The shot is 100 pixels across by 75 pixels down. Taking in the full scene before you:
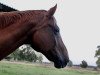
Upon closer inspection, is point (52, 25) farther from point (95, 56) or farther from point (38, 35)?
point (95, 56)

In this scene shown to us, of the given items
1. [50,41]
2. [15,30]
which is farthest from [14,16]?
[50,41]

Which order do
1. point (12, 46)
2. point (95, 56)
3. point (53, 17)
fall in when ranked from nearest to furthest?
point (12, 46) < point (53, 17) < point (95, 56)

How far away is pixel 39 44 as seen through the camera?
201 inches

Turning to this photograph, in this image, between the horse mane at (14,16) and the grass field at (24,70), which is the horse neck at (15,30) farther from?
the grass field at (24,70)

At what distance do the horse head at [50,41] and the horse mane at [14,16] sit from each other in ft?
0.49

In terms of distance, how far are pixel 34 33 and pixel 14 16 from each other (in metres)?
0.34

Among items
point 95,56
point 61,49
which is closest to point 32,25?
point 61,49

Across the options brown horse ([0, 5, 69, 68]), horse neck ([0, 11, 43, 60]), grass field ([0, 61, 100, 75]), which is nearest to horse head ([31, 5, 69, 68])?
brown horse ([0, 5, 69, 68])

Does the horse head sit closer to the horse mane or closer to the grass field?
the horse mane

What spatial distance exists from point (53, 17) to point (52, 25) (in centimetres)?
12

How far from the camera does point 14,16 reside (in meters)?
5.04

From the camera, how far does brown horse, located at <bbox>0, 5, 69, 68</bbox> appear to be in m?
4.96

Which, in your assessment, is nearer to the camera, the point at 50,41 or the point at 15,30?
the point at 15,30

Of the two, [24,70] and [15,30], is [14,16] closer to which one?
[15,30]
